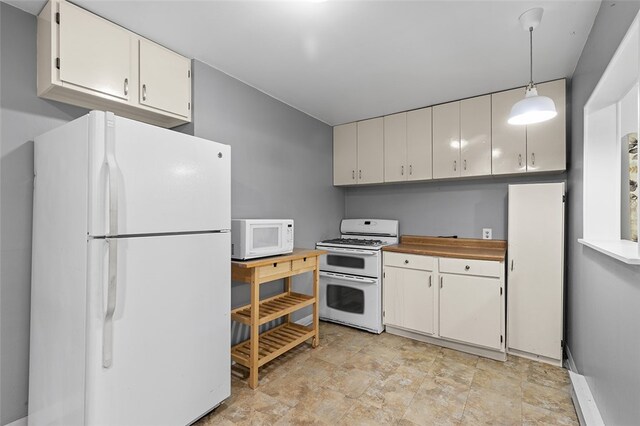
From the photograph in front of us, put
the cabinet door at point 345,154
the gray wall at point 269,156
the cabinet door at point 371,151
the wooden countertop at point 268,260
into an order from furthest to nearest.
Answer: the cabinet door at point 345,154 < the cabinet door at point 371,151 < the gray wall at point 269,156 < the wooden countertop at point 268,260

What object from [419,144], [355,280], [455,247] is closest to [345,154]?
[419,144]

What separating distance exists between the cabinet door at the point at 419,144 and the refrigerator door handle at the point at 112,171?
8.91 feet

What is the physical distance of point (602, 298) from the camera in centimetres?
156

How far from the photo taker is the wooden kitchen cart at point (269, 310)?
83.6 inches

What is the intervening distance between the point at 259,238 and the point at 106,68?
140cm

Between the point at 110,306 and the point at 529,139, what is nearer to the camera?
the point at 110,306

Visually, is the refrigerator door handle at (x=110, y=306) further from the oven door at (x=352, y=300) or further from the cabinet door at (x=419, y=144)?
the cabinet door at (x=419, y=144)

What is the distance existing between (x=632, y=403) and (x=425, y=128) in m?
2.61

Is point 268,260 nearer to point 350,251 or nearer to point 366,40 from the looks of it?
point 350,251

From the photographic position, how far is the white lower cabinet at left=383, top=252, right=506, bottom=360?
2533 mm

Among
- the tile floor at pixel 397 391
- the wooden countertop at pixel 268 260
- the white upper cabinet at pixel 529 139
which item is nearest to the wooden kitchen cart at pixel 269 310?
the wooden countertop at pixel 268 260

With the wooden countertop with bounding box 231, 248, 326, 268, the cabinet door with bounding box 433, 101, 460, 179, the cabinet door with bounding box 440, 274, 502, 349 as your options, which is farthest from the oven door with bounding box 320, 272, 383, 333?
the cabinet door with bounding box 433, 101, 460, 179

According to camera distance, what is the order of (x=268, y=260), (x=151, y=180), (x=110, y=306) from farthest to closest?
(x=268, y=260)
(x=151, y=180)
(x=110, y=306)

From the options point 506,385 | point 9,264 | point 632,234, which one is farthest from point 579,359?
point 9,264
